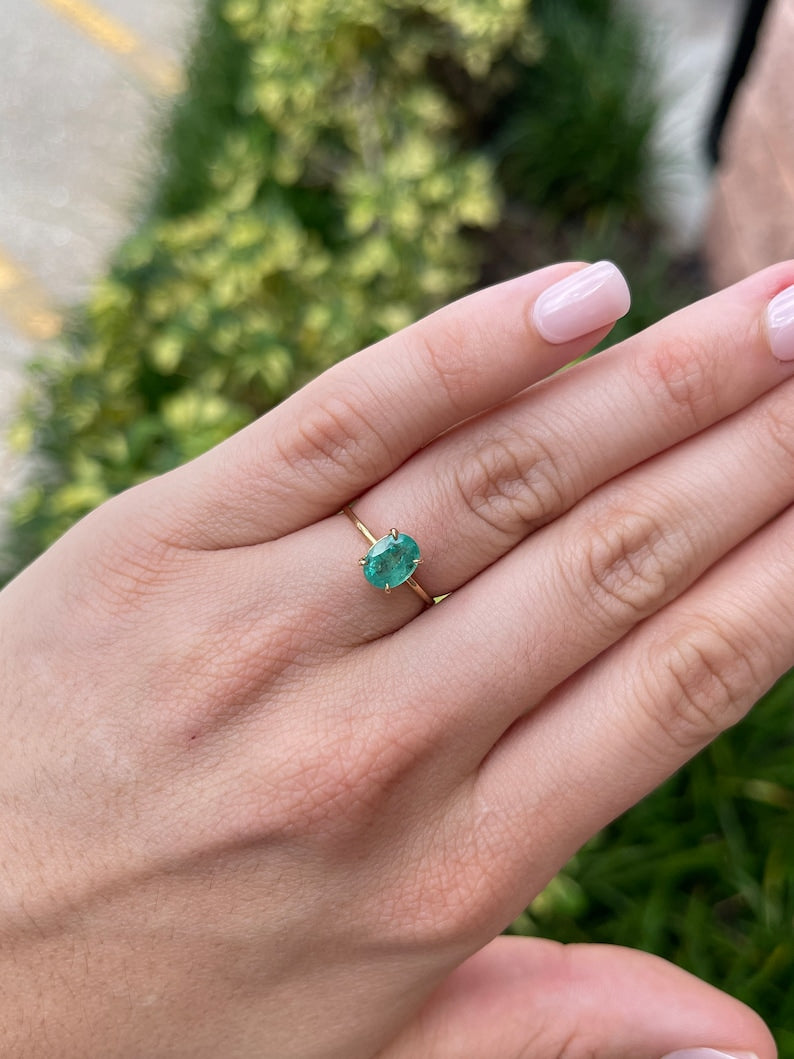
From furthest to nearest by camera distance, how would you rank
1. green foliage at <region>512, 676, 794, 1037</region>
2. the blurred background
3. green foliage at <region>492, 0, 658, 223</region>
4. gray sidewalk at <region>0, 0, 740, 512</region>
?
gray sidewalk at <region>0, 0, 740, 512</region> → green foliage at <region>492, 0, 658, 223</region> → the blurred background → green foliage at <region>512, 676, 794, 1037</region>

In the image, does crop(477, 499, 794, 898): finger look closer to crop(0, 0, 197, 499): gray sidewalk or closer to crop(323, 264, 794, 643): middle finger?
crop(323, 264, 794, 643): middle finger

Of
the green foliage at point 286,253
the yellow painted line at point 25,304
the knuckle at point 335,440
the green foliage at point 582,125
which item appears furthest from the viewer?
the yellow painted line at point 25,304

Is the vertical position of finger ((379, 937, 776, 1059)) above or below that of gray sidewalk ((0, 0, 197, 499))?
below

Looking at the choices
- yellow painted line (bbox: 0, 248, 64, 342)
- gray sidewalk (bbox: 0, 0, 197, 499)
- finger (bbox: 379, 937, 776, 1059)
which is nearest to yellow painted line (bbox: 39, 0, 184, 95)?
gray sidewalk (bbox: 0, 0, 197, 499)

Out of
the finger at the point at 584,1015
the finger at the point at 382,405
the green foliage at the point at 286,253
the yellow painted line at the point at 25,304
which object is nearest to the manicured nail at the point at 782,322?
the finger at the point at 382,405

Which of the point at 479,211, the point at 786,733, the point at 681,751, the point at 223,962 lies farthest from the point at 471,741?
the point at 479,211

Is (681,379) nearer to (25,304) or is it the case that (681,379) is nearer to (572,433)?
(572,433)

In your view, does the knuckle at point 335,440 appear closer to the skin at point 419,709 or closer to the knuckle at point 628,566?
the skin at point 419,709
